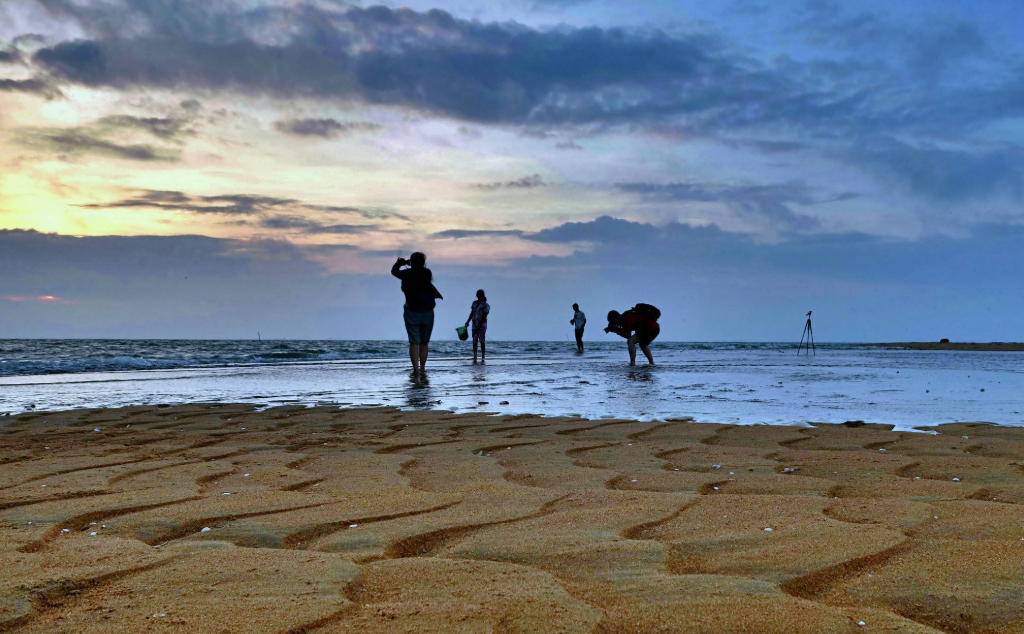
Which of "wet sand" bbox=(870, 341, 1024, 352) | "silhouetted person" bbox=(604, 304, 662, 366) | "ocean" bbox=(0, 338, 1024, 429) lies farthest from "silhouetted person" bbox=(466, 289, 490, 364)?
"wet sand" bbox=(870, 341, 1024, 352)

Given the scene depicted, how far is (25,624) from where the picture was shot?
155cm

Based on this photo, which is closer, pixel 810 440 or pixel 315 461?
pixel 315 461

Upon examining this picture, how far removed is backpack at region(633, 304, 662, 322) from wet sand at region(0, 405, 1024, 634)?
1061 cm

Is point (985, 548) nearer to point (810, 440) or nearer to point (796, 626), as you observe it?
point (796, 626)

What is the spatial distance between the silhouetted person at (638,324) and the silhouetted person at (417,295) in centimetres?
437

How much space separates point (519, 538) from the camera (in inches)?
87.9

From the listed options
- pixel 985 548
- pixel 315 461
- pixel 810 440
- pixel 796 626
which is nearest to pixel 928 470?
pixel 810 440

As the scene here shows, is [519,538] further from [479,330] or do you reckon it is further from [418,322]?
[479,330]

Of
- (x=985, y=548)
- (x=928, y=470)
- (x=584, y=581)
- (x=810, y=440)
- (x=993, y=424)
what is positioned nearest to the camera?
(x=584, y=581)

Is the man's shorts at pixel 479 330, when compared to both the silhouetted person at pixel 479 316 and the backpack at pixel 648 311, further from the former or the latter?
the backpack at pixel 648 311

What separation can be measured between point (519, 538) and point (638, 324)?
13.2 meters

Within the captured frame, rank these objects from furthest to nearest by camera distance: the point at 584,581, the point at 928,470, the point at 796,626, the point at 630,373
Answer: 1. the point at 630,373
2. the point at 928,470
3. the point at 584,581
4. the point at 796,626

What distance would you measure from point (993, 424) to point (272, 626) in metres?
5.68

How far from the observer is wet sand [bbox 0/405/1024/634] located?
1.61 meters
